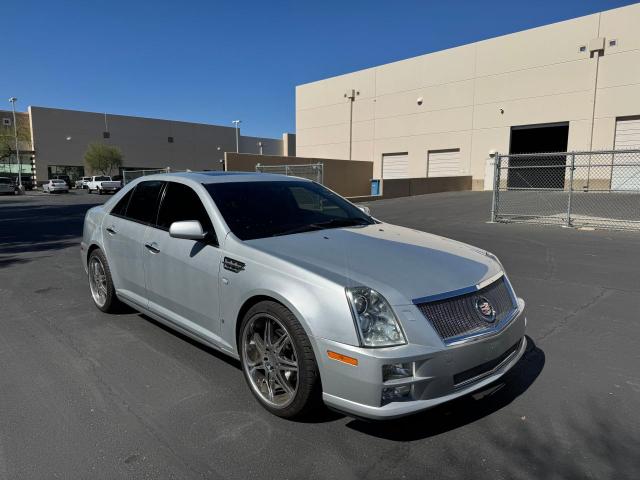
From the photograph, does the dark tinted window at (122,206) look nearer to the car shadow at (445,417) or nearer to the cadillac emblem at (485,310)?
the car shadow at (445,417)

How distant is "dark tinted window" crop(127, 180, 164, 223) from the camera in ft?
15.2

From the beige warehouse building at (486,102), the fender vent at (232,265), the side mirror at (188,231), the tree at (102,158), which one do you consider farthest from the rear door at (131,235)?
the tree at (102,158)

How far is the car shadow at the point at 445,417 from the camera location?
291cm

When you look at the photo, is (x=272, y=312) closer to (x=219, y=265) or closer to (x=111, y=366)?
(x=219, y=265)

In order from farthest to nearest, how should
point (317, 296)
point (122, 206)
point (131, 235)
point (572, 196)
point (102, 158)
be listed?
point (102, 158) → point (572, 196) → point (122, 206) → point (131, 235) → point (317, 296)

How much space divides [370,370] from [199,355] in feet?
7.01

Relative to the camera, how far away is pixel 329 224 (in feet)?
13.6

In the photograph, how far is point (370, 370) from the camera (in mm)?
2602

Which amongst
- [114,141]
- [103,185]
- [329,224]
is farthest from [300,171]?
[114,141]

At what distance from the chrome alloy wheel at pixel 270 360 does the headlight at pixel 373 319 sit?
20.7 inches

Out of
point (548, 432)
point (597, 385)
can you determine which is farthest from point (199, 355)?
point (597, 385)

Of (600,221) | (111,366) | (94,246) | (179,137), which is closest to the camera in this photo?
(111,366)

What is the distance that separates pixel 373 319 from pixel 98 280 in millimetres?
4076

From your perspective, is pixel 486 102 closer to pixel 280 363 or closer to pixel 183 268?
pixel 183 268
